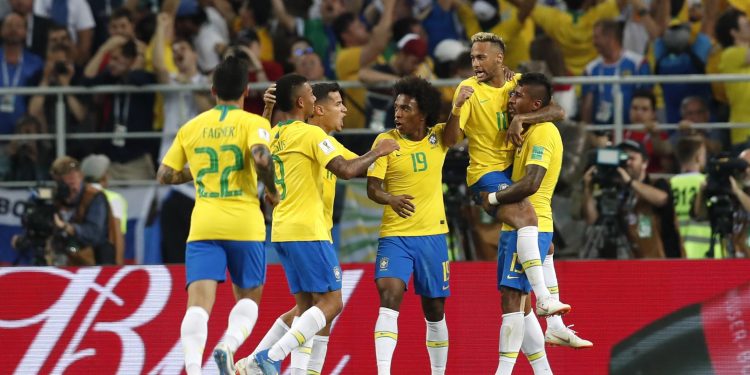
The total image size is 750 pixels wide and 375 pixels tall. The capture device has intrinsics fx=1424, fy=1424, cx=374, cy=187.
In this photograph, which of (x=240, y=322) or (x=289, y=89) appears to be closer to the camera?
(x=240, y=322)

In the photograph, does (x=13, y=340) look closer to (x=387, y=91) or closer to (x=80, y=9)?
(x=387, y=91)

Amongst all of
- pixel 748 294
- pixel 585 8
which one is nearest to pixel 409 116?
pixel 748 294

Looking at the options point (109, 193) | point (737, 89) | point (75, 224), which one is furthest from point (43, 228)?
point (737, 89)

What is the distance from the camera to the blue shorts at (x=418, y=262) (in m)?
10.7

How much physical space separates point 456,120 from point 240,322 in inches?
90.0

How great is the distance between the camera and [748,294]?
1140 centimetres

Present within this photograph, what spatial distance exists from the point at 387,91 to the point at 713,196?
3.52 metres

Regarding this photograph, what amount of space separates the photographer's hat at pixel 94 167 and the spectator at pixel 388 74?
2.80 metres

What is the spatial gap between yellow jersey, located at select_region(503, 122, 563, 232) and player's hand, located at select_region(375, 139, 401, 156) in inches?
44.3

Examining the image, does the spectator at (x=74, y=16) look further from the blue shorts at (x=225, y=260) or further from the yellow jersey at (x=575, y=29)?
the blue shorts at (x=225, y=260)

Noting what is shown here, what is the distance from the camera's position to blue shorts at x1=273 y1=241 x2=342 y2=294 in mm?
10258

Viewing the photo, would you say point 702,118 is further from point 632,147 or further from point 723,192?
point 723,192

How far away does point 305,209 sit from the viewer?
1032cm

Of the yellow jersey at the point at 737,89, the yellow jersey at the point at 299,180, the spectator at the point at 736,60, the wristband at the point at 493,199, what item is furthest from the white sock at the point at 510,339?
the yellow jersey at the point at 737,89
